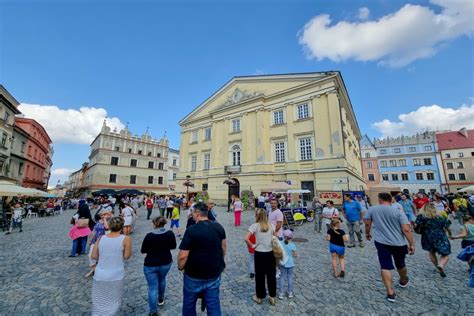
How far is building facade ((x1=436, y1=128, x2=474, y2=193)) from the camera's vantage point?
132 ft

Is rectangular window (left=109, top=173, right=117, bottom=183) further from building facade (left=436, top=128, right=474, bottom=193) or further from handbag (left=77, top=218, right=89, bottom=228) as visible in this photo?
building facade (left=436, top=128, right=474, bottom=193)

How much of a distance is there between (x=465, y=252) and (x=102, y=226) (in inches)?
331

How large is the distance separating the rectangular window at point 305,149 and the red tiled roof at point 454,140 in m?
43.0

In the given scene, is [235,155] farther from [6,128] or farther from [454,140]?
[454,140]

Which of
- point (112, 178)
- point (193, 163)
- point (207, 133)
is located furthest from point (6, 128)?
point (207, 133)

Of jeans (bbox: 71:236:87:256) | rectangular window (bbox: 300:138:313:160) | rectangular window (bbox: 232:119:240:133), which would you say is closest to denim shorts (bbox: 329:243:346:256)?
jeans (bbox: 71:236:87:256)

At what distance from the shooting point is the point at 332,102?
66.2 ft

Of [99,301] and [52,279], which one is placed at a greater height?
[99,301]

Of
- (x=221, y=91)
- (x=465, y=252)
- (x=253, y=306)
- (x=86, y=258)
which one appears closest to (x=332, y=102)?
(x=221, y=91)

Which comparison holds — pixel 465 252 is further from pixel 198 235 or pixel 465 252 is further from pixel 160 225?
pixel 160 225

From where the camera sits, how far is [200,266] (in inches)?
102

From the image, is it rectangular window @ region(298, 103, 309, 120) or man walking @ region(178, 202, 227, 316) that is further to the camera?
rectangular window @ region(298, 103, 309, 120)

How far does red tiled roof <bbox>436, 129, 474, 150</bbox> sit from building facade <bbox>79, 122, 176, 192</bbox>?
209ft

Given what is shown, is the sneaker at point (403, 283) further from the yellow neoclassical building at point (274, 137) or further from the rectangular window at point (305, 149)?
the rectangular window at point (305, 149)
